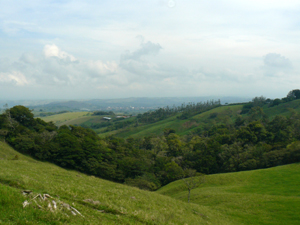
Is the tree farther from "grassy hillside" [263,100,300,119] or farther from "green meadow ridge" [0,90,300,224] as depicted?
"grassy hillside" [263,100,300,119]

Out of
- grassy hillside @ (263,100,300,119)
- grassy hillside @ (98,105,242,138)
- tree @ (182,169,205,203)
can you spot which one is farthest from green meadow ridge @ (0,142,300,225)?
grassy hillside @ (263,100,300,119)

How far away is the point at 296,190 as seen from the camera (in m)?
35.2

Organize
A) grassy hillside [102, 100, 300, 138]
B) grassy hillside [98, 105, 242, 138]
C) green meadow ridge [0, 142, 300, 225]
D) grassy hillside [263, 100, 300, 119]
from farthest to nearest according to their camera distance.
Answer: grassy hillside [98, 105, 242, 138], grassy hillside [102, 100, 300, 138], grassy hillside [263, 100, 300, 119], green meadow ridge [0, 142, 300, 225]

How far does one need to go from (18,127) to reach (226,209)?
2662 inches

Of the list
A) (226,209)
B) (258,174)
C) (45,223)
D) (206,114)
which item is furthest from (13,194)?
(206,114)

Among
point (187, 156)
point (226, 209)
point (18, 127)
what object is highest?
point (18, 127)

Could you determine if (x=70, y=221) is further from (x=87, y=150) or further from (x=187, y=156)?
(x=187, y=156)

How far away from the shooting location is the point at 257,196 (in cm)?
3325

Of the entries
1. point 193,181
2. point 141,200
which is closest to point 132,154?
point 193,181

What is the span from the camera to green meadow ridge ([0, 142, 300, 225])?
10219 mm

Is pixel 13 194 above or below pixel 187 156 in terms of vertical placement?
above

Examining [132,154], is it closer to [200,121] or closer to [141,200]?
[141,200]

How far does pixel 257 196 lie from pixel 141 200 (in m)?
23.2

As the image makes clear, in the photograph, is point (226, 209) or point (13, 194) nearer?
point (13, 194)
